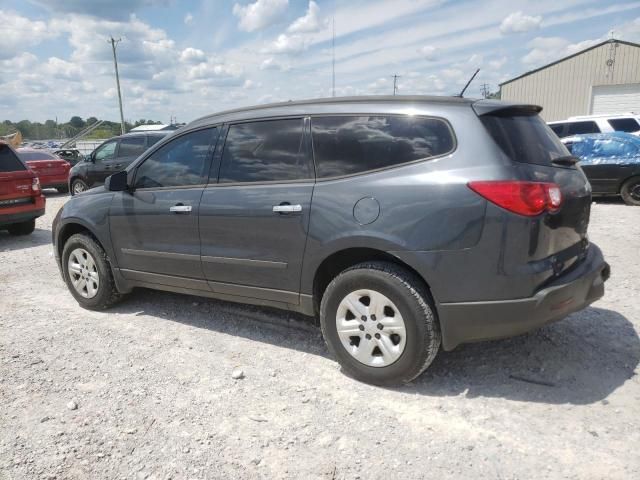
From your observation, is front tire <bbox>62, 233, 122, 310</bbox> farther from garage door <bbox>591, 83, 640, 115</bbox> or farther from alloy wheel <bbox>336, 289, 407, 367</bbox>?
garage door <bbox>591, 83, 640, 115</bbox>

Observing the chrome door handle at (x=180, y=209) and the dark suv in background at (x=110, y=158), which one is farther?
the dark suv in background at (x=110, y=158)

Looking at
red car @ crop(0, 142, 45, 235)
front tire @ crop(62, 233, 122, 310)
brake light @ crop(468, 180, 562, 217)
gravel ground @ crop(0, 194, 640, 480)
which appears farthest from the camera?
red car @ crop(0, 142, 45, 235)

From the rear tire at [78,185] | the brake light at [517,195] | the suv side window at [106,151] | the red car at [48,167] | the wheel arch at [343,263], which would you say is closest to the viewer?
the brake light at [517,195]

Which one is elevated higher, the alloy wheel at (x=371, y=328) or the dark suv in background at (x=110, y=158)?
the dark suv in background at (x=110, y=158)

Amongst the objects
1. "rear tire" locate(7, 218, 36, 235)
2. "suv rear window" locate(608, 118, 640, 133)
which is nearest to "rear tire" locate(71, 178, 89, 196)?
"rear tire" locate(7, 218, 36, 235)

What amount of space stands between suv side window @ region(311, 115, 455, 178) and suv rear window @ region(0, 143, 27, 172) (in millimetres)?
7131

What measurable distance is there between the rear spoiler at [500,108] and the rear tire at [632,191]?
26.3 feet

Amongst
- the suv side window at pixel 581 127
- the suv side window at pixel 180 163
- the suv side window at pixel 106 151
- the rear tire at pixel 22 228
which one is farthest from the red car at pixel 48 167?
the suv side window at pixel 581 127

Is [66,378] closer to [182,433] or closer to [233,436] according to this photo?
[182,433]

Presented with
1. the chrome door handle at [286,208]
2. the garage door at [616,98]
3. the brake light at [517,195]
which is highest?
the garage door at [616,98]

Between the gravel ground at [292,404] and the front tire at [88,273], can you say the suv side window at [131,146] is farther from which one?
the gravel ground at [292,404]

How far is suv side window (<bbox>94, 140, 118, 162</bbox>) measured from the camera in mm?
13352

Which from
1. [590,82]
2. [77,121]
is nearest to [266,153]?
[590,82]

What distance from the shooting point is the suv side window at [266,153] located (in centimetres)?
342
